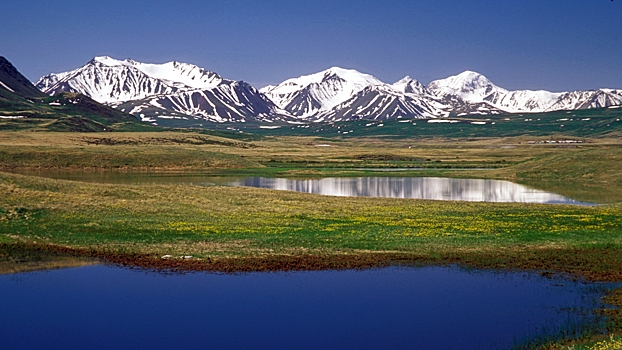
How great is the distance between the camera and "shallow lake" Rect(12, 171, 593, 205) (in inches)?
3214

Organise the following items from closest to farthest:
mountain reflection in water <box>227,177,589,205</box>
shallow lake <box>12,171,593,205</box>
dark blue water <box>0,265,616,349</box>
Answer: dark blue water <box>0,265,616,349</box>, mountain reflection in water <box>227,177,589,205</box>, shallow lake <box>12,171,593,205</box>

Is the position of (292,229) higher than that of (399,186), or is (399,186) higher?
(292,229)

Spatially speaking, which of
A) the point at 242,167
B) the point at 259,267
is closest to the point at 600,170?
the point at 242,167

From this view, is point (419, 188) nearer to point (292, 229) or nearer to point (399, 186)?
point (399, 186)

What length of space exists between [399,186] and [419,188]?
15.4 ft

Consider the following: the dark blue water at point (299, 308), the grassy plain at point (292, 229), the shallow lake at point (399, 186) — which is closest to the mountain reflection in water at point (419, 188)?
the shallow lake at point (399, 186)

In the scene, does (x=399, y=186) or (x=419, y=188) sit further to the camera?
(x=399, y=186)

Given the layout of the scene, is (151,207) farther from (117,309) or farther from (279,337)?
(279,337)

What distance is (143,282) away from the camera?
109 feet

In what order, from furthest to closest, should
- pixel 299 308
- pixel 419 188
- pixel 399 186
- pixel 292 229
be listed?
pixel 399 186 → pixel 419 188 → pixel 292 229 → pixel 299 308

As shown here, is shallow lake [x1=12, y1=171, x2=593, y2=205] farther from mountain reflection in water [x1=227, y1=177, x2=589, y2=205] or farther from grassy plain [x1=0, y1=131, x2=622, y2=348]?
grassy plain [x1=0, y1=131, x2=622, y2=348]

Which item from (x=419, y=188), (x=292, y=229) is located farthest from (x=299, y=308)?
(x=419, y=188)

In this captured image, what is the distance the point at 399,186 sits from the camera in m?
98.0

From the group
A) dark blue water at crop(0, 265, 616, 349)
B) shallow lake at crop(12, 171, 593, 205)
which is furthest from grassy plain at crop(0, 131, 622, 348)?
shallow lake at crop(12, 171, 593, 205)
